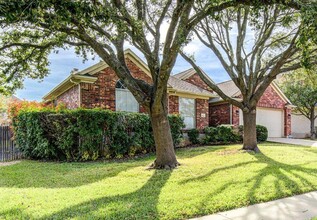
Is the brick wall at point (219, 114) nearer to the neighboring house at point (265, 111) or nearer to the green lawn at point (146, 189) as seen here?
the neighboring house at point (265, 111)

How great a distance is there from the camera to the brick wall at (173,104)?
18188mm

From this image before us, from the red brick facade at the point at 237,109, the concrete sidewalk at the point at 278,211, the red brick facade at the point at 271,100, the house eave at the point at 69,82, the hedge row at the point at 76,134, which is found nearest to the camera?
the concrete sidewalk at the point at 278,211

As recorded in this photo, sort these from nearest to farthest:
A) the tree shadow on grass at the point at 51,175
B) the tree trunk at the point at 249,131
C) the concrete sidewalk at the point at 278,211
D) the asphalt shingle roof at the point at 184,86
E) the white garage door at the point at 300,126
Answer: the concrete sidewalk at the point at 278,211, the tree shadow on grass at the point at 51,175, the tree trunk at the point at 249,131, the asphalt shingle roof at the point at 184,86, the white garage door at the point at 300,126

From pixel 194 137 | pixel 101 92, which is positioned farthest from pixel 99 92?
pixel 194 137

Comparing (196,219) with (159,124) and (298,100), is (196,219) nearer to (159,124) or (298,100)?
(159,124)

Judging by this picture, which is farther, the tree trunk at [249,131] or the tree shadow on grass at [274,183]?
the tree trunk at [249,131]

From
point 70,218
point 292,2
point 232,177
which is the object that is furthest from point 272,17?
point 70,218

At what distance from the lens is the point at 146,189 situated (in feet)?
20.3

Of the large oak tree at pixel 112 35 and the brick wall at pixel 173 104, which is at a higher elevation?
the large oak tree at pixel 112 35

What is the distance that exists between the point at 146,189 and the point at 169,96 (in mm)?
12356

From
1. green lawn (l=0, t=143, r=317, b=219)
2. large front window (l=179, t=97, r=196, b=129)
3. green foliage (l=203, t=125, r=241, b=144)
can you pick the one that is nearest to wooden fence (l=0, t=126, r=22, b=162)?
green lawn (l=0, t=143, r=317, b=219)

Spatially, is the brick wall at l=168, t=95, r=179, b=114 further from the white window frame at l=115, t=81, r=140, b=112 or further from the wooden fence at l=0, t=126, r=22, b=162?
the wooden fence at l=0, t=126, r=22, b=162

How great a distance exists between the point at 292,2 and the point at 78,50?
7804mm

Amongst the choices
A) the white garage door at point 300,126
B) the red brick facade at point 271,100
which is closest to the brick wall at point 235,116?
the red brick facade at point 271,100
